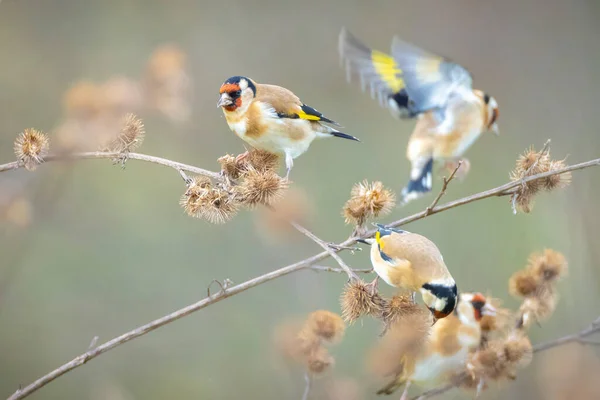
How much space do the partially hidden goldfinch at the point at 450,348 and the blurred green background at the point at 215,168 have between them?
147cm

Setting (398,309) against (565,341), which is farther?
(565,341)

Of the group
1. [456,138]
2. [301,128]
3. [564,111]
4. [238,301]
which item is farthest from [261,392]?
[564,111]

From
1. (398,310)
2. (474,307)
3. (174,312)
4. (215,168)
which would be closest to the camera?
(174,312)

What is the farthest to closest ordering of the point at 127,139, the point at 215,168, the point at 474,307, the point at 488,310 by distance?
the point at 215,168
the point at 474,307
the point at 488,310
the point at 127,139

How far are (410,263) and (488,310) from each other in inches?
19.2

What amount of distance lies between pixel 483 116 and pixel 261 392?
97.2 inches

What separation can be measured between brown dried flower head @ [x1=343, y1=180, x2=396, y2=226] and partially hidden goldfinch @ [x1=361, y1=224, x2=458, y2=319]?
128 mm

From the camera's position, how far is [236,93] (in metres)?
2.60

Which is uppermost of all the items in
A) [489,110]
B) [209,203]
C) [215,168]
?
[215,168]

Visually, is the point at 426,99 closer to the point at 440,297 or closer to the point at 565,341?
the point at 440,297

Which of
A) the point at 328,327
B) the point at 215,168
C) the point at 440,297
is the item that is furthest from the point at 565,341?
the point at 215,168

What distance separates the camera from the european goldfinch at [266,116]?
2.61m

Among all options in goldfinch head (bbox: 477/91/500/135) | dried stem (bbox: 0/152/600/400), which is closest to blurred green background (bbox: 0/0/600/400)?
goldfinch head (bbox: 477/91/500/135)

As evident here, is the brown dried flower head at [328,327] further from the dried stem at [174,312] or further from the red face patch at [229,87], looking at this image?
the red face patch at [229,87]
